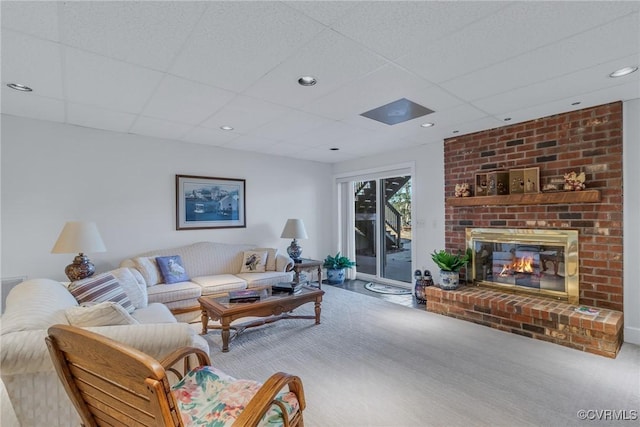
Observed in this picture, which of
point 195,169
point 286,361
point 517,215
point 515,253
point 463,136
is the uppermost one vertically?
point 463,136

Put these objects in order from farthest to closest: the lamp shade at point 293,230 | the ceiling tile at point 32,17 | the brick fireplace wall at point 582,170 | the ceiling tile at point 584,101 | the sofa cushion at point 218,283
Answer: the lamp shade at point 293,230 < the sofa cushion at point 218,283 < the brick fireplace wall at point 582,170 < the ceiling tile at point 584,101 < the ceiling tile at point 32,17

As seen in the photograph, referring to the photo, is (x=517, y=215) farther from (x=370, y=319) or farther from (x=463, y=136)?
(x=370, y=319)

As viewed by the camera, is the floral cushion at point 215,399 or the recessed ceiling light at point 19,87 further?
the recessed ceiling light at point 19,87

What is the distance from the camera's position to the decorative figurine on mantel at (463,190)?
406 centimetres

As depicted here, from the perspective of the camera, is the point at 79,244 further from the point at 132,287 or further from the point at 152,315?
the point at 152,315

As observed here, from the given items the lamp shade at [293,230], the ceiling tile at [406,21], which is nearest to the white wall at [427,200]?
the lamp shade at [293,230]

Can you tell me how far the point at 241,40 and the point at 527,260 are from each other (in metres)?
3.79

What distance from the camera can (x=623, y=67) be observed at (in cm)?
225

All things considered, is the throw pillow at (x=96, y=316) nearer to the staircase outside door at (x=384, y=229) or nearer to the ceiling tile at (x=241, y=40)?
the ceiling tile at (x=241, y=40)

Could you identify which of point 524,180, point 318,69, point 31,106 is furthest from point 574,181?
point 31,106

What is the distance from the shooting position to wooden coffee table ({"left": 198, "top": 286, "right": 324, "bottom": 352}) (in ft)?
9.41

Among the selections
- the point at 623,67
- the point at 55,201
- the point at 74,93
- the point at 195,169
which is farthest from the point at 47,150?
the point at 623,67

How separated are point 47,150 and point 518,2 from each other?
15.0 feet

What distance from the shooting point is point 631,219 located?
115 inches
